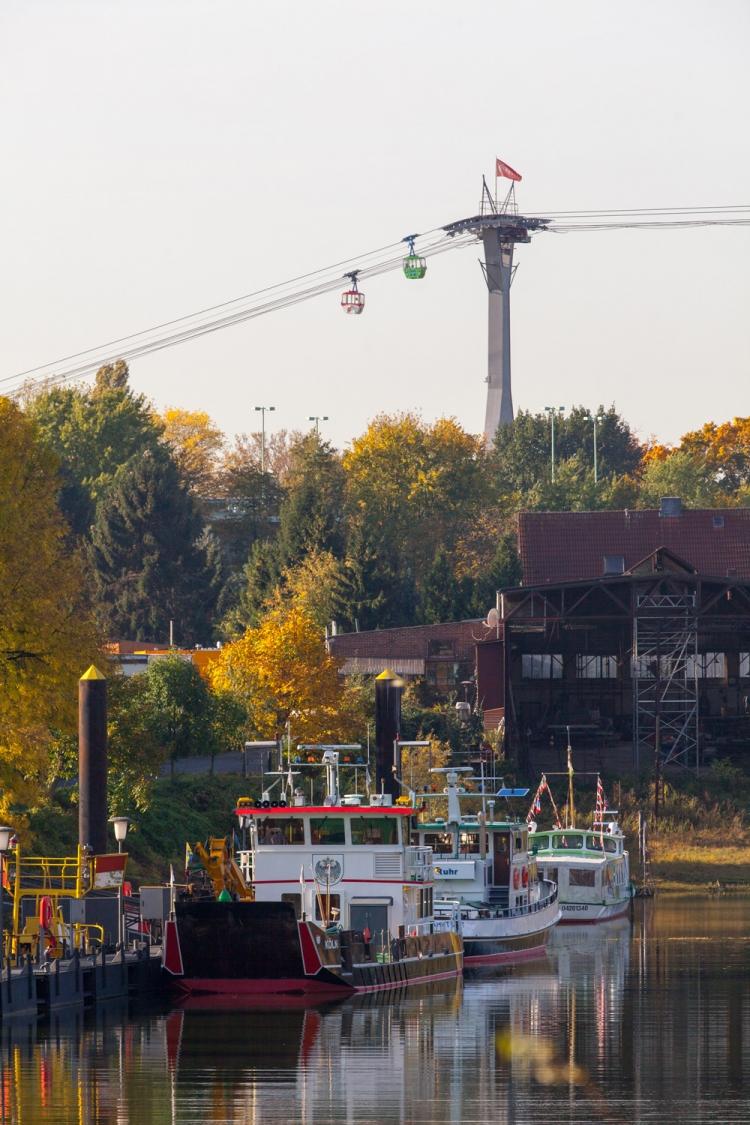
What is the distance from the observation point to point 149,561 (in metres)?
126

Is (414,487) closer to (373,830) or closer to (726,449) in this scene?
(726,449)

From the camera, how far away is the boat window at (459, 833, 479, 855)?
207ft

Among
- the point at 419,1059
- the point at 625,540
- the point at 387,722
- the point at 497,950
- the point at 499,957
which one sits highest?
the point at 625,540

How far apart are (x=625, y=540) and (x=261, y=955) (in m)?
65.6

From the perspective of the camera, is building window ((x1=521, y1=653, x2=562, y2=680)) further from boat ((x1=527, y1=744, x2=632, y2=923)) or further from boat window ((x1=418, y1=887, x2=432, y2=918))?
boat window ((x1=418, y1=887, x2=432, y2=918))

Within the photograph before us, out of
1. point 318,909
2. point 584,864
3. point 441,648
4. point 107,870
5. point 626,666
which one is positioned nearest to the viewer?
point 318,909

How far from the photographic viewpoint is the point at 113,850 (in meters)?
63.7

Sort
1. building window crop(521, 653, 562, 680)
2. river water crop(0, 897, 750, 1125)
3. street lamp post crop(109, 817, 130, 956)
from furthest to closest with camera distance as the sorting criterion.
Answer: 1. building window crop(521, 653, 562, 680)
2. street lamp post crop(109, 817, 130, 956)
3. river water crop(0, 897, 750, 1125)

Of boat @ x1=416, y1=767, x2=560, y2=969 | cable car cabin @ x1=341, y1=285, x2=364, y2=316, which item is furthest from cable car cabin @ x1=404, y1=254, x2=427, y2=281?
boat @ x1=416, y1=767, x2=560, y2=969

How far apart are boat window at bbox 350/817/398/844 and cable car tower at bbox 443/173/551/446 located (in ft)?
385

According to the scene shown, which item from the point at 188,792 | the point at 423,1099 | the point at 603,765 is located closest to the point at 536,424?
the point at 603,765

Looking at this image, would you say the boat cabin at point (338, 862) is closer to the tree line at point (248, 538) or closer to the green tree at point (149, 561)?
the tree line at point (248, 538)

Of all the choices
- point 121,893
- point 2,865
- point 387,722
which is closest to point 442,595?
point 387,722

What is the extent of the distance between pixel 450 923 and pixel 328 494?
85410 millimetres
